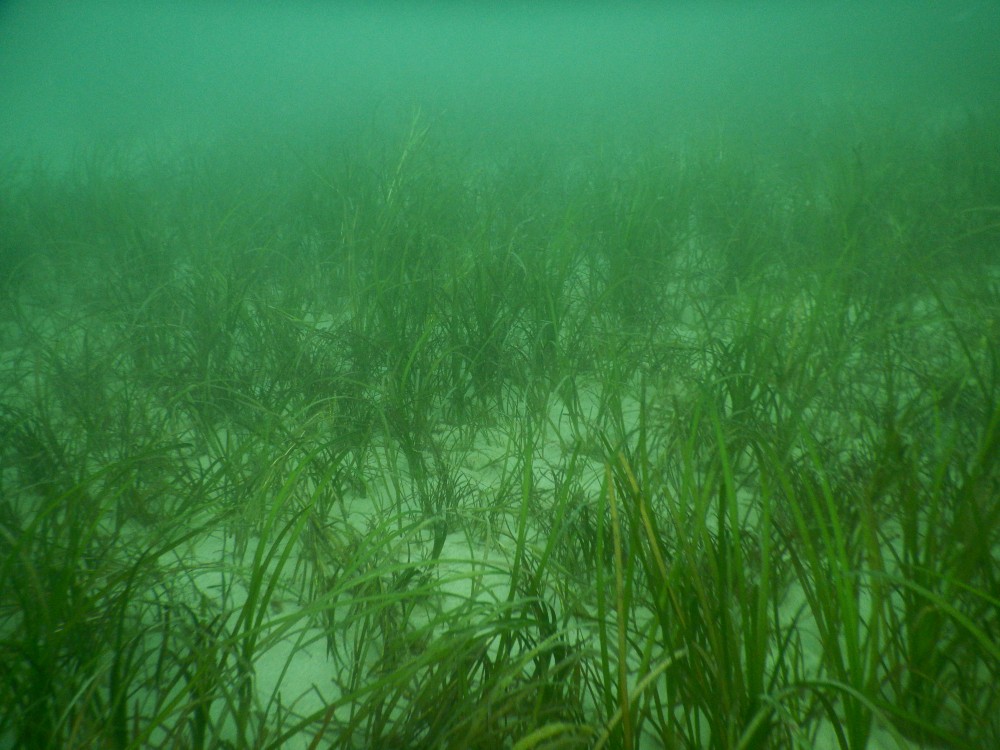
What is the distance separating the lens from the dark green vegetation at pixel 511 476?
3.28 ft

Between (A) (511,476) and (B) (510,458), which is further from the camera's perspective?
(B) (510,458)

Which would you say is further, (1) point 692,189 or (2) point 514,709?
(1) point 692,189

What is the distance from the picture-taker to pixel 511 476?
1770mm

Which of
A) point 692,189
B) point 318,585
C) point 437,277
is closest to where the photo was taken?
point 318,585

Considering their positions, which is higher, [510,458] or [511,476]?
[510,458]

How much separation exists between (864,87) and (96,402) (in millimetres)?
18309

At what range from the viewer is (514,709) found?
1091 millimetres

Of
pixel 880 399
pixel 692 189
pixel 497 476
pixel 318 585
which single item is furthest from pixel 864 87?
pixel 318 585

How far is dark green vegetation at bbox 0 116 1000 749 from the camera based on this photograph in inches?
39.3

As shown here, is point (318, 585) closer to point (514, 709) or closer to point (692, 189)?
point (514, 709)

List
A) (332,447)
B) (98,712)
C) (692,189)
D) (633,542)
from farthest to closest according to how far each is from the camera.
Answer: (692,189), (332,447), (98,712), (633,542)

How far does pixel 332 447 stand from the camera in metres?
2.04

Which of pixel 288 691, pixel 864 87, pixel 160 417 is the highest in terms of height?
pixel 864 87

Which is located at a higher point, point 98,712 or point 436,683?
point 98,712
